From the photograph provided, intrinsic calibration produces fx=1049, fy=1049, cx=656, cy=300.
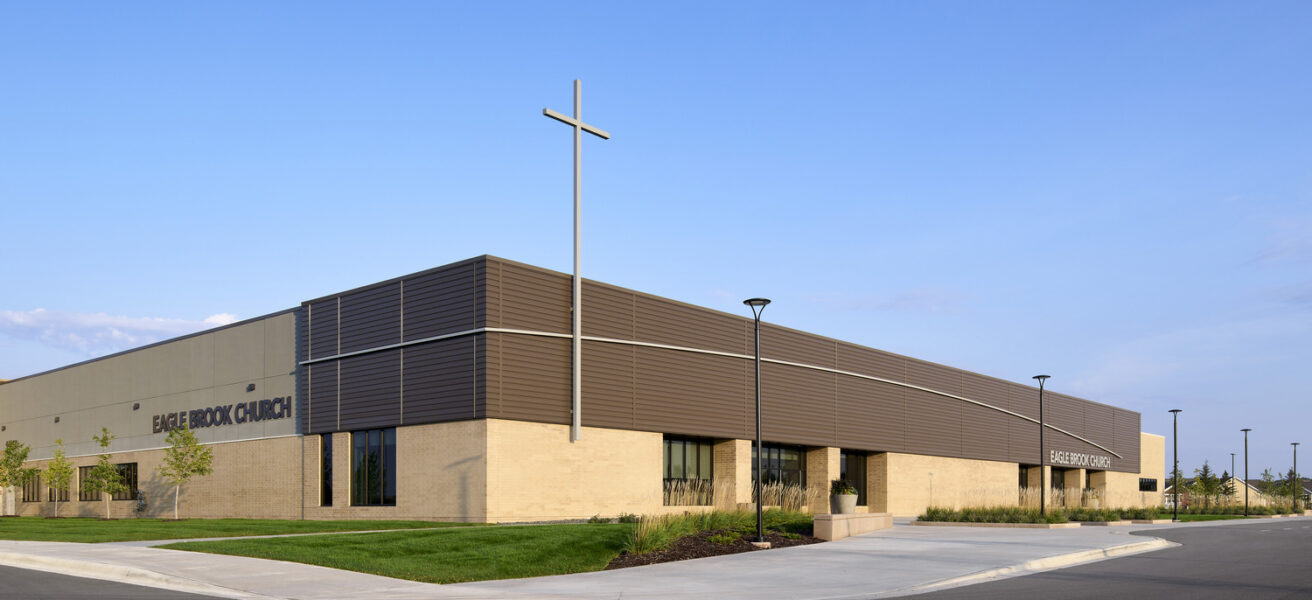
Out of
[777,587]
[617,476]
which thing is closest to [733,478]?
[617,476]

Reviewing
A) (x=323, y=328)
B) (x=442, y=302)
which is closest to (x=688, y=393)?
(x=442, y=302)

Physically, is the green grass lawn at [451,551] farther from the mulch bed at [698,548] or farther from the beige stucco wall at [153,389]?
the beige stucco wall at [153,389]

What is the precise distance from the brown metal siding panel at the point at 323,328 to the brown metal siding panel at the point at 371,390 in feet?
3.45

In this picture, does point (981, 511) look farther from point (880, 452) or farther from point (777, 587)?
point (777, 587)

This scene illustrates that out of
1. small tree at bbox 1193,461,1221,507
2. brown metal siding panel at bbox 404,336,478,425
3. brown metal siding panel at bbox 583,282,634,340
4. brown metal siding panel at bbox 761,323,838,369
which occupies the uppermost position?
brown metal siding panel at bbox 583,282,634,340

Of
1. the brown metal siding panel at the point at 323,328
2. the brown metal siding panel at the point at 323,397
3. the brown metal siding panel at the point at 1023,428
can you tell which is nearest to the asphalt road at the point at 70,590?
the brown metal siding panel at the point at 323,397

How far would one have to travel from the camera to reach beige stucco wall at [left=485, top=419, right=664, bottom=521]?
33.0m

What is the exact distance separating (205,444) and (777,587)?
114 feet

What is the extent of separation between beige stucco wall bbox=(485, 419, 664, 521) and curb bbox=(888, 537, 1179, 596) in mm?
12772

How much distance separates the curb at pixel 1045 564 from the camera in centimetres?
1680

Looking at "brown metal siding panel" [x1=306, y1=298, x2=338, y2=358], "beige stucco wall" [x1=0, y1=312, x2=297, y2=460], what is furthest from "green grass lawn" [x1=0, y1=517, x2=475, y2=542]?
"beige stucco wall" [x1=0, y1=312, x2=297, y2=460]

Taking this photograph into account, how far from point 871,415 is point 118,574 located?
132 ft

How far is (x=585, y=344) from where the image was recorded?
36469 mm

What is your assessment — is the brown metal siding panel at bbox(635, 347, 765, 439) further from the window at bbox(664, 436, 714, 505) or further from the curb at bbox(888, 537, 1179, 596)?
the curb at bbox(888, 537, 1179, 596)
